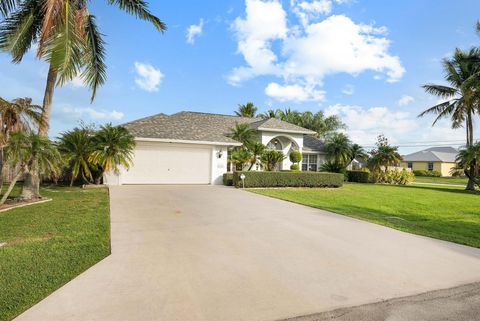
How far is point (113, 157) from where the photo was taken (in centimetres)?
1568

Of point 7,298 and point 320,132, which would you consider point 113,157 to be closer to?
point 7,298

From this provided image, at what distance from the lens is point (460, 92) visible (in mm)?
24719

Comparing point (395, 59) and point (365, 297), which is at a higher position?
point (395, 59)

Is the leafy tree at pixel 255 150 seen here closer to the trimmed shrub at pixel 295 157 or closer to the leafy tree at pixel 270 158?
the leafy tree at pixel 270 158

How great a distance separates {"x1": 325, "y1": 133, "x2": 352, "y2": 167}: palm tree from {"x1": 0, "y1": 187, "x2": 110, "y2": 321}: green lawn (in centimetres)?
2290

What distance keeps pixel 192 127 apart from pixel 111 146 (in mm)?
6970

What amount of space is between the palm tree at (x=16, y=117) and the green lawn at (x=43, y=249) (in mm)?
2837

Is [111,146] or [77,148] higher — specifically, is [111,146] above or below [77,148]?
above

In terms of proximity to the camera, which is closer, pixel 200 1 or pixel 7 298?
pixel 7 298

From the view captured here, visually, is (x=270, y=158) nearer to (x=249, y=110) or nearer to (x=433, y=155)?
(x=249, y=110)

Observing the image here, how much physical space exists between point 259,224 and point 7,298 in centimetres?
554

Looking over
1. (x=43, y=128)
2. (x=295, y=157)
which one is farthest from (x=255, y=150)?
(x=43, y=128)

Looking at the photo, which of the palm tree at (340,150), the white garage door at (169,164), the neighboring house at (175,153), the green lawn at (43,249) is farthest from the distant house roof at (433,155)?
the green lawn at (43,249)

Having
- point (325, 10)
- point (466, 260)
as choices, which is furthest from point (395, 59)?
point (466, 260)
